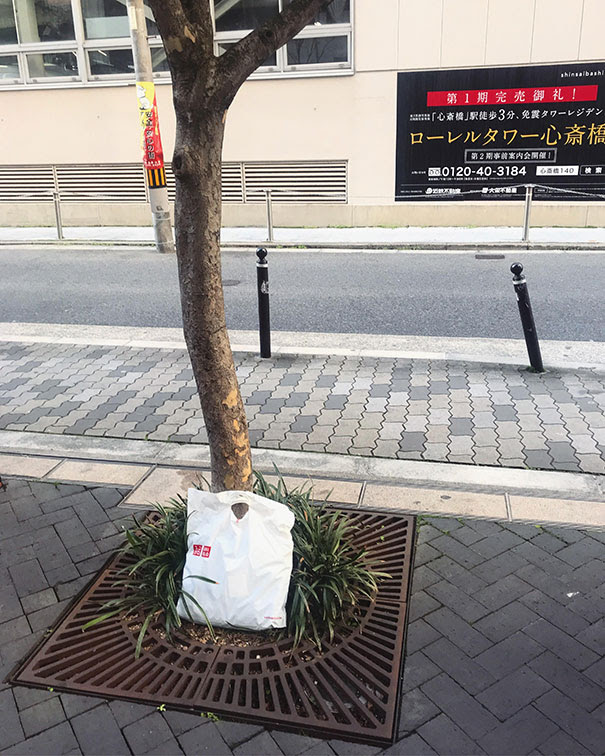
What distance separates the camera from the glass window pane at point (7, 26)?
56.5 feet

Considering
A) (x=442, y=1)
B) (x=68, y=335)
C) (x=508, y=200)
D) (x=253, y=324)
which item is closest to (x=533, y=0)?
(x=442, y=1)

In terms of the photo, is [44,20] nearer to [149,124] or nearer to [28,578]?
[149,124]

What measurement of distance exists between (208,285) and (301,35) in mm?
14961

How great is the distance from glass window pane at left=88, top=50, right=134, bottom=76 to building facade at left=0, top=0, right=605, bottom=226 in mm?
31

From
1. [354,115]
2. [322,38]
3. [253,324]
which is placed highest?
[322,38]

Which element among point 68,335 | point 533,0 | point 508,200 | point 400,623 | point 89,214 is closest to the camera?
point 400,623

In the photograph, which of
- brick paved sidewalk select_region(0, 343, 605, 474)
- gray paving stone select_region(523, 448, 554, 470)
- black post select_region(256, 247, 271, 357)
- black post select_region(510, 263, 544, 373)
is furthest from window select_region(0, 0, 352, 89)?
gray paving stone select_region(523, 448, 554, 470)

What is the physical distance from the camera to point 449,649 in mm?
2986

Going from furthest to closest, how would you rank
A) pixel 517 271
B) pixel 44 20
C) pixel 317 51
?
1. pixel 44 20
2. pixel 317 51
3. pixel 517 271

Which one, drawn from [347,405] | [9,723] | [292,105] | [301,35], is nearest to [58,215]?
[292,105]

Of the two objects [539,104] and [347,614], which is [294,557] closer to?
[347,614]

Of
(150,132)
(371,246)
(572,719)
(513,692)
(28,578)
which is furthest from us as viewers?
(371,246)

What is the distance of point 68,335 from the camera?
8.12 metres

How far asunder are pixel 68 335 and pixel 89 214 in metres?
10.7
